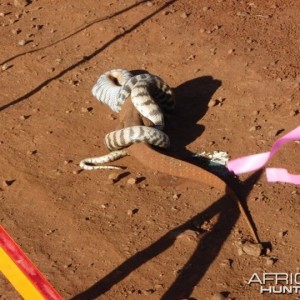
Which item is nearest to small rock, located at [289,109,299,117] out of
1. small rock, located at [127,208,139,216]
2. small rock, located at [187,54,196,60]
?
small rock, located at [187,54,196,60]

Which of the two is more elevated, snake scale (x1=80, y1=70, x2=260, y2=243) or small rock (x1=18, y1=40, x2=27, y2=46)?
small rock (x1=18, y1=40, x2=27, y2=46)

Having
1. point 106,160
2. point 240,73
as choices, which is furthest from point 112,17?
point 106,160

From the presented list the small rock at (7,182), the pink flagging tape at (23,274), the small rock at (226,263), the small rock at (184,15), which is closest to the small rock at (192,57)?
the small rock at (184,15)

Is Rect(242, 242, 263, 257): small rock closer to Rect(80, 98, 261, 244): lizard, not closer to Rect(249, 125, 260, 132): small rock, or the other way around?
Rect(80, 98, 261, 244): lizard

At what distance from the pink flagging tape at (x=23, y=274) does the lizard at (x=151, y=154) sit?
7.96ft

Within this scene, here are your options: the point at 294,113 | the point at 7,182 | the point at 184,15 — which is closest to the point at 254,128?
the point at 294,113

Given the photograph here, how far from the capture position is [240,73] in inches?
337

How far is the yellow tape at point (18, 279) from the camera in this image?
4266 millimetres

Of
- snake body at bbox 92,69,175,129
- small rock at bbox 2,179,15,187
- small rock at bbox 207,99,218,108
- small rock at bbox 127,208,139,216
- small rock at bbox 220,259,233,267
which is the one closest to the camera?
small rock at bbox 220,259,233,267

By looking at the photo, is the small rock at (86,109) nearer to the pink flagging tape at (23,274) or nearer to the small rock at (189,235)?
the small rock at (189,235)

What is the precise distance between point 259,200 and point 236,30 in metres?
3.51

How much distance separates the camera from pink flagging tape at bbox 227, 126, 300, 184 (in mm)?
6805

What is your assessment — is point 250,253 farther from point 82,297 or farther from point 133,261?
point 82,297

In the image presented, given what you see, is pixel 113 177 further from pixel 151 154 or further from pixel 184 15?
pixel 184 15
